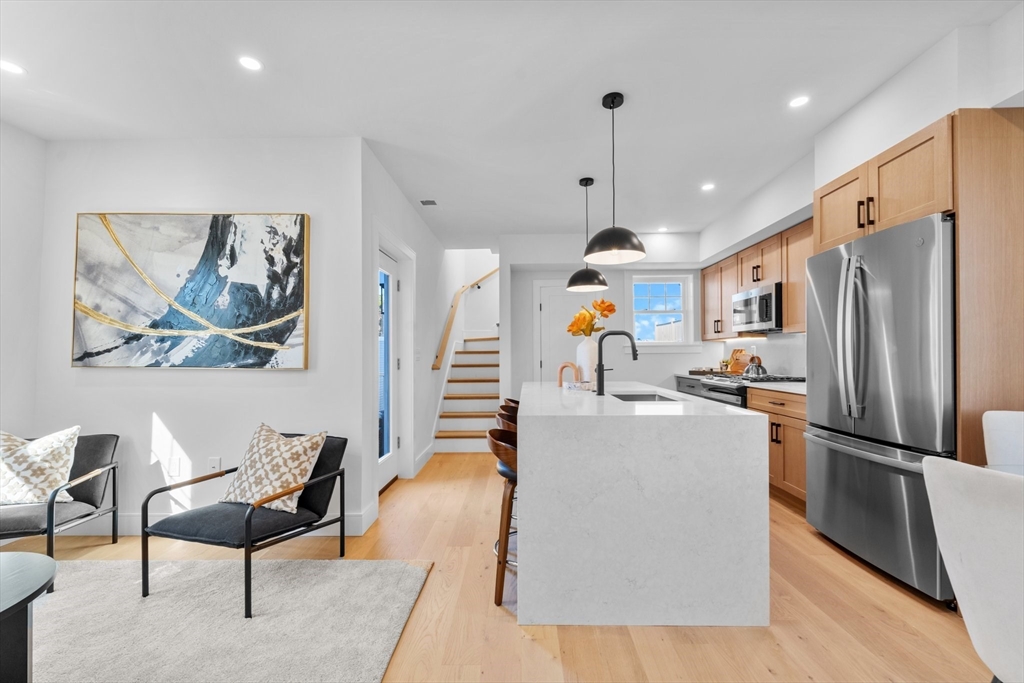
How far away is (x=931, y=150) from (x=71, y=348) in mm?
5042

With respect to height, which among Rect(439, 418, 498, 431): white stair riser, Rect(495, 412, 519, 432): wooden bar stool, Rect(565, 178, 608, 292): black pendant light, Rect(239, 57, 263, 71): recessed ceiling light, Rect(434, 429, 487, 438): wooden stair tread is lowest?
Rect(434, 429, 487, 438): wooden stair tread

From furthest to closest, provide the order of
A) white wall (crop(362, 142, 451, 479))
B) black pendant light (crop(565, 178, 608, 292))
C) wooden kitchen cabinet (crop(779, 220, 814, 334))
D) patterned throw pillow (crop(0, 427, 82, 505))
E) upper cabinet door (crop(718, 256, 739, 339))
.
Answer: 1. upper cabinet door (crop(718, 256, 739, 339))
2. wooden kitchen cabinet (crop(779, 220, 814, 334))
3. black pendant light (crop(565, 178, 608, 292))
4. white wall (crop(362, 142, 451, 479))
5. patterned throw pillow (crop(0, 427, 82, 505))

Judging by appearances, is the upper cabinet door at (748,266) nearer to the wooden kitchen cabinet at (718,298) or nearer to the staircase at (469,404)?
the wooden kitchen cabinet at (718,298)

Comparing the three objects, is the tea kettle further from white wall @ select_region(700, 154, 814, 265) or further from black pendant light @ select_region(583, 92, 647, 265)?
black pendant light @ select_region(583, 92, 647, 265)

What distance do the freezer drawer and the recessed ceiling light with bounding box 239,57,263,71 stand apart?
3.68 meters

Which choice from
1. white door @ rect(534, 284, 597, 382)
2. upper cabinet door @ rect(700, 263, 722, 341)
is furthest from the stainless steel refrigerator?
white door @ rect(534, 284, 597, 382)

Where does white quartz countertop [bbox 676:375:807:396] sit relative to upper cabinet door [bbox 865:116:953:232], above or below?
below

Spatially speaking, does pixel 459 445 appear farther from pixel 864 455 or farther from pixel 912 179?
pixel 912 179

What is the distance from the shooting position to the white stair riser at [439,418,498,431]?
19.2 feet

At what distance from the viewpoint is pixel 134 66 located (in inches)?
94.1

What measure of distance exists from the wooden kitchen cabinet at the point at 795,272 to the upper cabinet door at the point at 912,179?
1.29 metres

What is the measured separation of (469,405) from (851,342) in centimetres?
437

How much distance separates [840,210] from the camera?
2877 mm

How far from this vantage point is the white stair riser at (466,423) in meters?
5.85
